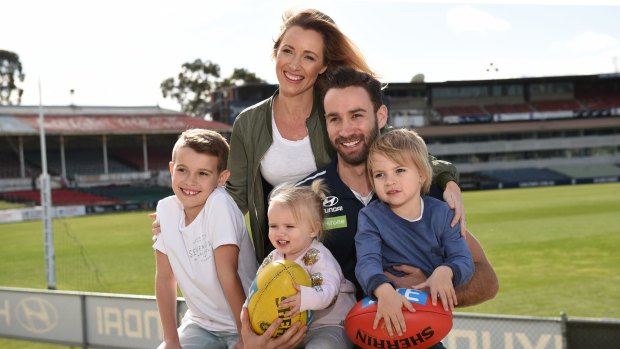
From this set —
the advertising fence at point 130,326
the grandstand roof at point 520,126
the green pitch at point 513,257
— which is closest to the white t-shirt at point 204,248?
the advertising fence at point 130,326

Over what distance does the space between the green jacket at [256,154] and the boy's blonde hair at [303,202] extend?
0.49 meters

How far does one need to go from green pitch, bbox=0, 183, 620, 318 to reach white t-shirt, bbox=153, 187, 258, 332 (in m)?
7.55

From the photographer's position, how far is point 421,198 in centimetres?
314

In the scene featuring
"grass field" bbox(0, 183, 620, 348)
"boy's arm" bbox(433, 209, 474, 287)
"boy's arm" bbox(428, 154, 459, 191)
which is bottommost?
"grass field" bbox(0, 183, 620, 348)

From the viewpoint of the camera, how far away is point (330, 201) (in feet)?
10.7

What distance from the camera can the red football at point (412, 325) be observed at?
2.84 m

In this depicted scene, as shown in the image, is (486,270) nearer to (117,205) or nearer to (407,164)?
Result: (407,164)

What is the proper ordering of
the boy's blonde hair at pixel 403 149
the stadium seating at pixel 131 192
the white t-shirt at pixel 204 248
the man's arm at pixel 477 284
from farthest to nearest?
the stadium seating at pixel 131 192, the white t-shirt at pixel 204 248, the man's arm at pixel 477 284, the boy's blonde hair at pixel 403 149

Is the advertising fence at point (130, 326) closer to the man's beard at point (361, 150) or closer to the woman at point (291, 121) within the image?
the woman at point (291, 121)

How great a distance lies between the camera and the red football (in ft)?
9.32

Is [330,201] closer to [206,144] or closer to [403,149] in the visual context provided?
[403,149]

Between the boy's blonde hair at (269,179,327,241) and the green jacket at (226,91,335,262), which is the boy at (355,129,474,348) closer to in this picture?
the boy's blonde hair at (269,179,327,241)

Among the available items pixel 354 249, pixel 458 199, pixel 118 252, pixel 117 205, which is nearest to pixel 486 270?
pixel 458 199

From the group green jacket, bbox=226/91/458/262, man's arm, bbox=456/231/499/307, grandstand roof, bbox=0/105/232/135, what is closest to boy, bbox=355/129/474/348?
man's arm, bbox=456/231/499/307
